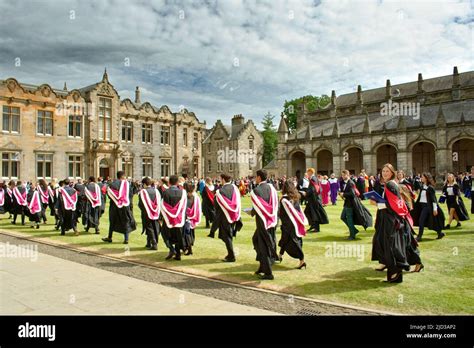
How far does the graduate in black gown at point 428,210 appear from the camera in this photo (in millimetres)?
10156

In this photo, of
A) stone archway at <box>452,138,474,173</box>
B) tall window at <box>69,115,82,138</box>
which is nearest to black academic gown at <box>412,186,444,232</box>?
tall window at <box>69,115,82,138</box>

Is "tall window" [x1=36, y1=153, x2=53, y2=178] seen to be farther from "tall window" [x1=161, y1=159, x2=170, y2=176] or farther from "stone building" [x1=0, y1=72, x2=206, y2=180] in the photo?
"tall window" [x1=161, y1=159, x2=170, y2=176]

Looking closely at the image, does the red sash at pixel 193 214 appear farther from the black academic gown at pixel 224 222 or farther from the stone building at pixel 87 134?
the stone building at pixel 87 134

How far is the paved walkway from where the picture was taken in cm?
513

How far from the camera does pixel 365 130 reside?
4162 cm

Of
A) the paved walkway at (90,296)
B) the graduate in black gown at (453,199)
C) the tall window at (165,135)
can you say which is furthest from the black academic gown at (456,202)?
the tall window at (165,135)

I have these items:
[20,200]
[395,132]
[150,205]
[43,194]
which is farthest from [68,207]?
[395,132]

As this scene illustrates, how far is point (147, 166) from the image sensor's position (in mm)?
40062

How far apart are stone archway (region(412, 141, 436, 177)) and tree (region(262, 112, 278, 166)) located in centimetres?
3144

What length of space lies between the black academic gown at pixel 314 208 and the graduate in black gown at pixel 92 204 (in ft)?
25.1

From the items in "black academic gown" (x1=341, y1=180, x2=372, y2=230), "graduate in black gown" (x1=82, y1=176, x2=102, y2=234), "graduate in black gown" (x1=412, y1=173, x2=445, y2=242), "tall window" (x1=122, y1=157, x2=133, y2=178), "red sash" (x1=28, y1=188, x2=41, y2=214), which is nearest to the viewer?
"graduate in black gown" (x1=412, y1=173, x2=445, y2=242)

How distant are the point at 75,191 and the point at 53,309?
8.72 m

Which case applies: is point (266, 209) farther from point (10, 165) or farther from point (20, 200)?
point (10, 165)

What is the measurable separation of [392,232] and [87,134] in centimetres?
3274
